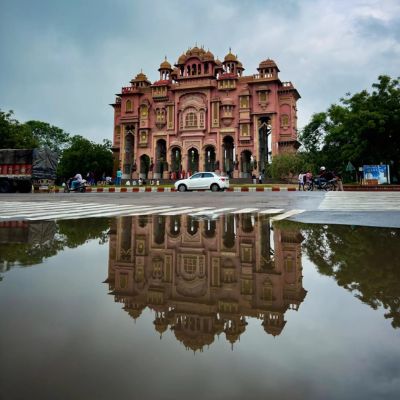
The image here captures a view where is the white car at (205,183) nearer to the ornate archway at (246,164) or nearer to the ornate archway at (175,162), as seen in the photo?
the ornate archway at (246,164)

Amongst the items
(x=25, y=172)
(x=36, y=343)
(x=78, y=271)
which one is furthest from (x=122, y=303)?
(x=25, y=172)

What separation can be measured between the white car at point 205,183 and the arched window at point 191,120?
966 inches

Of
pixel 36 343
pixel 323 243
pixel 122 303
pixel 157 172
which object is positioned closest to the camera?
pixel 36 343

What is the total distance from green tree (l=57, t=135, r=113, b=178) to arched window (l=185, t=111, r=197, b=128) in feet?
49.2

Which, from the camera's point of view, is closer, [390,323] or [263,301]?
[390,323]

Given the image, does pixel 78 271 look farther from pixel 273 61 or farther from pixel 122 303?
pixel 273 61

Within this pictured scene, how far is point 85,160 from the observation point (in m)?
57.0

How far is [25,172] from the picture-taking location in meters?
26.2

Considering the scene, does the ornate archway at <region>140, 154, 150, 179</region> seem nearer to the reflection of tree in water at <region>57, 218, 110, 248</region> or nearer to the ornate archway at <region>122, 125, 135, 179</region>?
the ornate archway at <region>122, 125, 135, 179</region>

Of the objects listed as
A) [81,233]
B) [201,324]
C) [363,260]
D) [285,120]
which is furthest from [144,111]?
[201,324]

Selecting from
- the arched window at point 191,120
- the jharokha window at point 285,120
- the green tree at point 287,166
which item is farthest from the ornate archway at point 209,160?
the green tree at point 287,166

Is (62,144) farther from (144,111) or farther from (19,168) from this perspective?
(19,168)

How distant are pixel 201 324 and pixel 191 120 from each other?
4967cm

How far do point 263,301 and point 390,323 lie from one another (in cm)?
58
